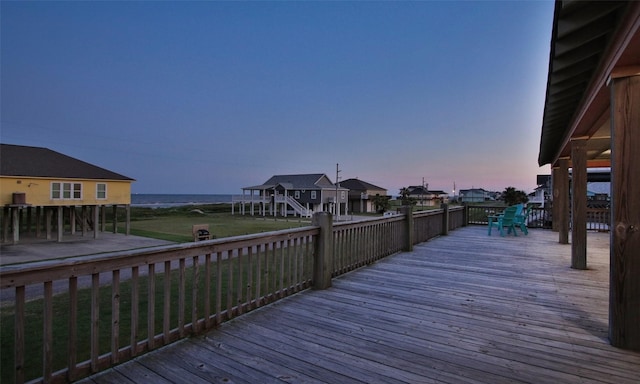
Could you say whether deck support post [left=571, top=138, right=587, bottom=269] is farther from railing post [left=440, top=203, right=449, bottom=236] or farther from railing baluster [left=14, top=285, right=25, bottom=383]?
railing baluster [left=14, top=285, right=25, bottom=383]

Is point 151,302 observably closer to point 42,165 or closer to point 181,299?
point 181,299

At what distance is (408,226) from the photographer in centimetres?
675

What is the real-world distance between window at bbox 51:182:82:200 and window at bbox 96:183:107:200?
85 cm

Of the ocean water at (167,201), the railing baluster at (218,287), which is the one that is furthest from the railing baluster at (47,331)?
the ocean water at (167,201)

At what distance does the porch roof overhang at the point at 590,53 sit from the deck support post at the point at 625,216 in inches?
9.1

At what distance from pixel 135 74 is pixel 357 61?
1529 cm

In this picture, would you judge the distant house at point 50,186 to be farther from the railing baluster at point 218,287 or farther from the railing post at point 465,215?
the railing post at point 465,215

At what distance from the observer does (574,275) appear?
4.80 meters

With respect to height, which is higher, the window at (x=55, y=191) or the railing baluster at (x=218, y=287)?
the window at (x=55, y=191)

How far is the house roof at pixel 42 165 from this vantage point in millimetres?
15023

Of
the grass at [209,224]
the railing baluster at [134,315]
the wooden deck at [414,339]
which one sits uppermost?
the railing baluster at [134,315]

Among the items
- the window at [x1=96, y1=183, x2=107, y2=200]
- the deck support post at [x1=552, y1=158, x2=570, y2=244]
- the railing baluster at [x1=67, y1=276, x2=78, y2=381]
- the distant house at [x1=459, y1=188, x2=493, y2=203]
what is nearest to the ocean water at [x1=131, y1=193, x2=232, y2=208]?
the window at [x1=96, y1=183, x2=107, y2=200]

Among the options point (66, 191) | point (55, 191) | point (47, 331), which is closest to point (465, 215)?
point (47, 331)

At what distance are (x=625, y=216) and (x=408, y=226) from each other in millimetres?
4307
